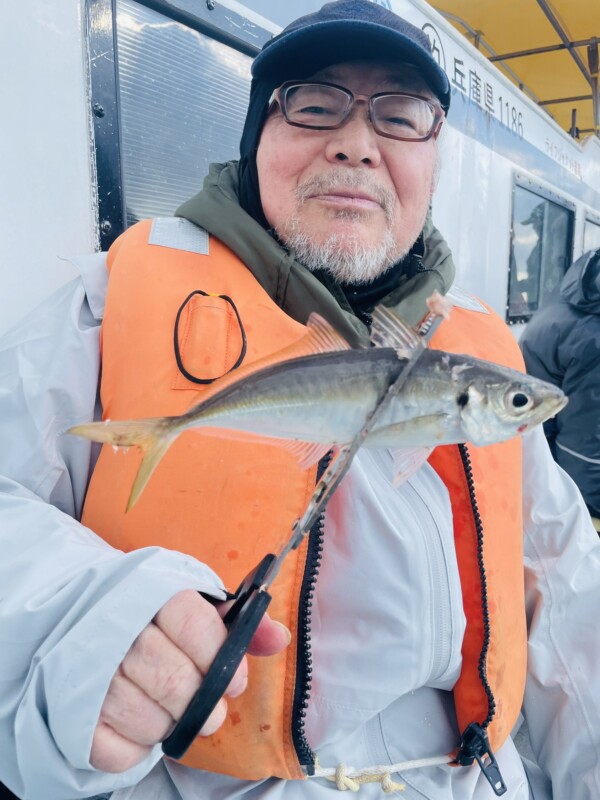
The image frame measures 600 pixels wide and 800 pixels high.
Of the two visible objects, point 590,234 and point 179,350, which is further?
point 590,234

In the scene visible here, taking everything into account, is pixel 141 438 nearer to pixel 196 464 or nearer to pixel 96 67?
pixel 196 464

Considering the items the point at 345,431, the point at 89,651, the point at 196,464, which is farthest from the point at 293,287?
the point at 89,651

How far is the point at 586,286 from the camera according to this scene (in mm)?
3979

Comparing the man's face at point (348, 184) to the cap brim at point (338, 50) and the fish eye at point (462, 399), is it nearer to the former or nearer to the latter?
the cap brim at point (338, 50)

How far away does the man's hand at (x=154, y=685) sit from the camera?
91cm

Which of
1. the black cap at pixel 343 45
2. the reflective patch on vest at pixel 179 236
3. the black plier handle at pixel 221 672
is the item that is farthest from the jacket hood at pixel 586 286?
the black plier handle at pixel 221 672

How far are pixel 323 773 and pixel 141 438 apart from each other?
1.13 m

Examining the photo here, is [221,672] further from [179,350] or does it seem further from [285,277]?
[285,277]

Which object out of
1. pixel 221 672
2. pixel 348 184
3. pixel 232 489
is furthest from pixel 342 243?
→ pixel 221 672

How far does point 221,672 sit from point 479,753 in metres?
1.11

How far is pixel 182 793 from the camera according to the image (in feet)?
4.58

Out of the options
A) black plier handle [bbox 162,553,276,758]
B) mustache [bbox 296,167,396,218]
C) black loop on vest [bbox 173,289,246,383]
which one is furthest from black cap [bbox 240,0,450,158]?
black plier handle [bbox 162,553,276,758]

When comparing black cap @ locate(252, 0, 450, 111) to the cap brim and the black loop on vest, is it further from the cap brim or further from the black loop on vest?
the black loop on vest

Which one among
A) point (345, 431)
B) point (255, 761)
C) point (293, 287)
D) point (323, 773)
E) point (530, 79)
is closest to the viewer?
point (345, 431)
